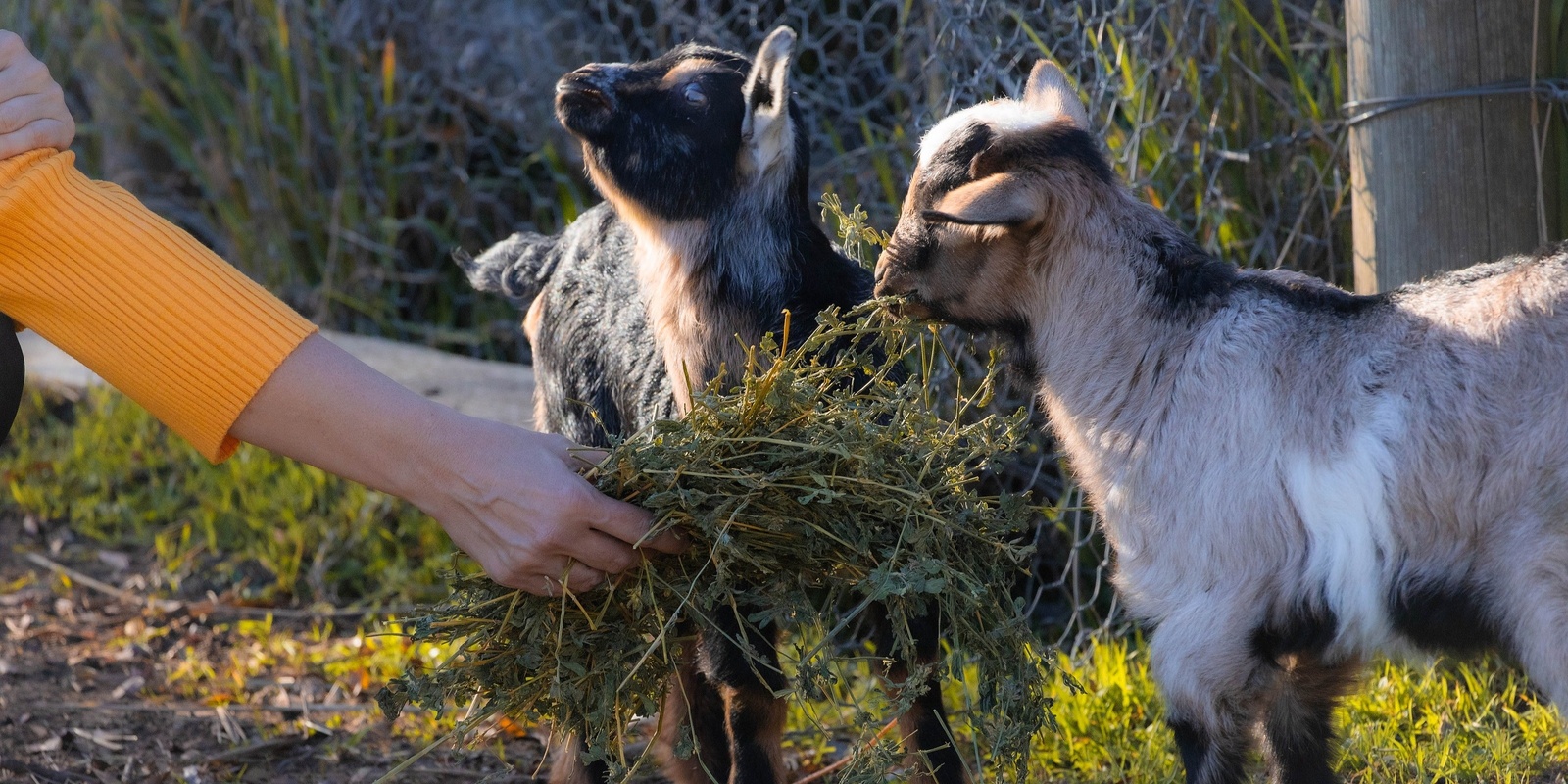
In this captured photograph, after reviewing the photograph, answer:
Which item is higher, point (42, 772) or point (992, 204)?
point (992, 204)

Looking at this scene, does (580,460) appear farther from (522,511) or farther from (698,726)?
(698,726)

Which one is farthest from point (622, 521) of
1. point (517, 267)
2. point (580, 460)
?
point (517, 267)

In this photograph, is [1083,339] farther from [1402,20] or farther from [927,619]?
[1402,20]

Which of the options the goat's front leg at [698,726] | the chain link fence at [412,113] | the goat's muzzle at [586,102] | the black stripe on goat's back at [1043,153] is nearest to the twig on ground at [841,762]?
the goat's front leg at [698,726]

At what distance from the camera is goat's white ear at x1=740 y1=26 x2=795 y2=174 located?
10.2ft

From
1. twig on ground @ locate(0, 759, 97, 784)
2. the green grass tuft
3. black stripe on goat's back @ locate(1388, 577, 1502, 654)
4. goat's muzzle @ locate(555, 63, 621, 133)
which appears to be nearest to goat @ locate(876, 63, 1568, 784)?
black stripe on goat's back @ locate(1388, 577, 1502, 654)

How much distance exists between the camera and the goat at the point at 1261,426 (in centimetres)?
211

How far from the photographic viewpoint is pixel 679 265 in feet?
10.6

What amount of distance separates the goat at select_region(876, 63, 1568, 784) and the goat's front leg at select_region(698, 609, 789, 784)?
75 centimetres

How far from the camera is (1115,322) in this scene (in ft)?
8.08

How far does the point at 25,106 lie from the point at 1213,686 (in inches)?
81.5

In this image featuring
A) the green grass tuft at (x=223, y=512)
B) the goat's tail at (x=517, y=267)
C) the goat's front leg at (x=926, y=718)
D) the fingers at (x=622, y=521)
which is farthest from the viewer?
the green grass tuft at (x=223, y=512)

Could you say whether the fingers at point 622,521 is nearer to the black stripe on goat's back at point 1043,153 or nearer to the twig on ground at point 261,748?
the black stripe on goat's back at point 1043,153

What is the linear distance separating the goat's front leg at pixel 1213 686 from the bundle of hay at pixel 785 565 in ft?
0.97
